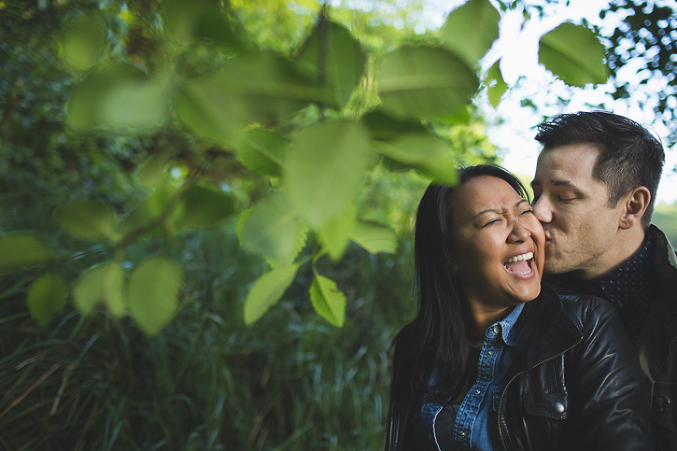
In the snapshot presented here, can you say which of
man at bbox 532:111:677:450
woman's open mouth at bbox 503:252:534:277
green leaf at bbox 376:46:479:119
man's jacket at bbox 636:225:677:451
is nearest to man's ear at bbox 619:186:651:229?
man at bbox 532:111:677:450

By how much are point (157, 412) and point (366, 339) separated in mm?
1376

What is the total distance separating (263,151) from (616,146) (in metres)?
1.18

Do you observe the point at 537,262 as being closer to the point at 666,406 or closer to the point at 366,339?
the point at 666,406

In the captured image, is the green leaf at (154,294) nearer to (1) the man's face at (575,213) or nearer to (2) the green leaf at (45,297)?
(2) the green leaf at (45,297)

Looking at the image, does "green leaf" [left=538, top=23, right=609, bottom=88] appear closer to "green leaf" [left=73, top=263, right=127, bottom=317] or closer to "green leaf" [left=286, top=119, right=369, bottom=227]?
"green leaf" [left=286, top=119, right=369, bottom=227]

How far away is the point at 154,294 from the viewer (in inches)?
15.5

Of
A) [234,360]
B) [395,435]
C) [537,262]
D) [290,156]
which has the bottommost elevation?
[234,360]

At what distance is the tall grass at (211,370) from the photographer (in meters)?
1.79

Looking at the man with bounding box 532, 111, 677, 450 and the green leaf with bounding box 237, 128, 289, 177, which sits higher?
the man with bounding box 532, 111, 677, 450

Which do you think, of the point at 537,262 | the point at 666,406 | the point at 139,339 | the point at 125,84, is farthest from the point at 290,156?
the point at 139,339

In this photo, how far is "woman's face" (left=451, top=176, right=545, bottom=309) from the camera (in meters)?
1.13

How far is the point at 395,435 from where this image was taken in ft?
4.35

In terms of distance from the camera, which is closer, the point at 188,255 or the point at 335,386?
the point at 335,386

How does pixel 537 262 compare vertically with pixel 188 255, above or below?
above
